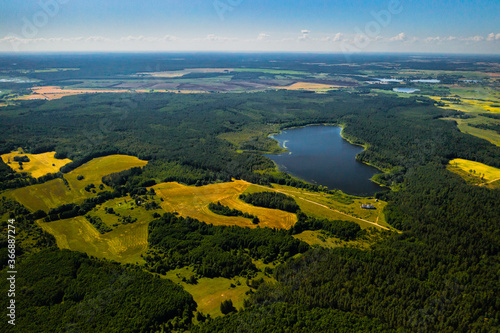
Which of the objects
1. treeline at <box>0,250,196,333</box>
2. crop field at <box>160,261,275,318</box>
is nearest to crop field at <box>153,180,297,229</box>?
crop field at <box>160,261,275,318</box>

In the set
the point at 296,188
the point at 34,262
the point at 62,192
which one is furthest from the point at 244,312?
the point at 62,192

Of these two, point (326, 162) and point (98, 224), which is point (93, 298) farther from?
point (326, 162)

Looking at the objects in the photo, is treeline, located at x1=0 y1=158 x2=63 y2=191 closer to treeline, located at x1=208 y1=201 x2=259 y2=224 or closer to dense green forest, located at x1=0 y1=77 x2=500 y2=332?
dense green forest, located at x1=0 y1=77 x2=500 y2=332

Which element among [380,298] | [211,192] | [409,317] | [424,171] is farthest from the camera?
[424,171]

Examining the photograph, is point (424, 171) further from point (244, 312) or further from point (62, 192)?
point (62, 192)

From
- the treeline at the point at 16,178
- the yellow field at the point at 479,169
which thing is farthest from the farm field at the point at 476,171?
the treeline at the point at 16,178

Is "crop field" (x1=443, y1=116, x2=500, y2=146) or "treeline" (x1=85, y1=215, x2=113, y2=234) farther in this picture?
"crop field" (x1=443, y1=116, x2=500, y2=146)

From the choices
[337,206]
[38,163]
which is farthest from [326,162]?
[38,163]
